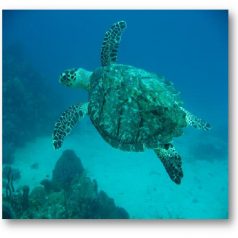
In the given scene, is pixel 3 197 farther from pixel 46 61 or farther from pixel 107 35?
pixel 46 61

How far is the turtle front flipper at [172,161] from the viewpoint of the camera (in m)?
2.84

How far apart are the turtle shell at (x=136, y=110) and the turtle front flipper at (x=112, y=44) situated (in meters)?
0.54

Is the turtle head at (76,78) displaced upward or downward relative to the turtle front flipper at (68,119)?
upward

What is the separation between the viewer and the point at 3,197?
10.9 ft

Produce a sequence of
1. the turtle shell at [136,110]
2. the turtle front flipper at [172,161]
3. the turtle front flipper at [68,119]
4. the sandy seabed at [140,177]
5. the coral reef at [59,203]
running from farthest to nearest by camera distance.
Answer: the sandy seabed at [140,177] < the coral reef at [59,203] < the turtle front flipper at [68,119] < the turtle front flipper at [172,161] < the turtle shell at [136,110]

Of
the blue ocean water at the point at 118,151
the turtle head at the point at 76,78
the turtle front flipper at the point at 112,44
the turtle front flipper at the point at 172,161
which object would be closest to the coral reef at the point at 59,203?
the blue ocean water at the point at 118,151

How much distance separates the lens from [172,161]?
9.48ft

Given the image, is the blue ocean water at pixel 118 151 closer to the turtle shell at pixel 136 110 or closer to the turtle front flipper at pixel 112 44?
the turtle front flipper at pixel 112 44

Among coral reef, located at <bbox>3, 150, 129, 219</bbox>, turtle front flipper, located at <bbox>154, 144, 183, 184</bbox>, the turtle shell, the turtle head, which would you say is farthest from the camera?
the turtle head

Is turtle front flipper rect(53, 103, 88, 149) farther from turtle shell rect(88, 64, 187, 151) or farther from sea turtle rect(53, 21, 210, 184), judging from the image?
turtle shell rect(88, 64, 187, 151)

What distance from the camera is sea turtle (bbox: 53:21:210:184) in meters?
2.66

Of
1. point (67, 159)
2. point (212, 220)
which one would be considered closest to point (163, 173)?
point (67, 159)

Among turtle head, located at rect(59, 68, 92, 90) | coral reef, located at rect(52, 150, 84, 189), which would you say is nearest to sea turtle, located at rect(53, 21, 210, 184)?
turtle head, located at rect(59, 68, 92, 90)

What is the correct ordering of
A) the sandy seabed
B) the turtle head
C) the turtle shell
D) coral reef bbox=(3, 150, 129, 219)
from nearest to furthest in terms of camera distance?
the turtle shell < coral reef bbox=(3, 150, 129, 219) < the turtle head < the sandy seabed
